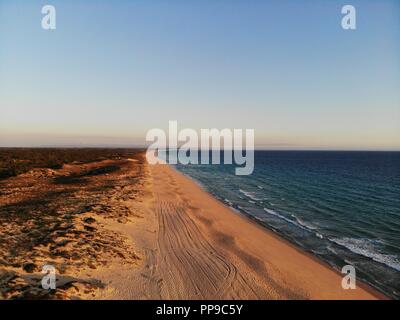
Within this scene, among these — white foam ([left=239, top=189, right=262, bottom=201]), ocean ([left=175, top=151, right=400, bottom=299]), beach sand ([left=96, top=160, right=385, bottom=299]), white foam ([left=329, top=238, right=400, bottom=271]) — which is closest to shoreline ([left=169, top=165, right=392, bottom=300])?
beach sand ([left=96, top=160, right=385, bottom=299])

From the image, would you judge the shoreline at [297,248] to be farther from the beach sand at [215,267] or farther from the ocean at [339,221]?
the ocean at [339,221]

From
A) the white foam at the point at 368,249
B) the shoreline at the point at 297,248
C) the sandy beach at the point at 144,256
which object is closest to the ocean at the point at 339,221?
the white foam at the point at 368,249
